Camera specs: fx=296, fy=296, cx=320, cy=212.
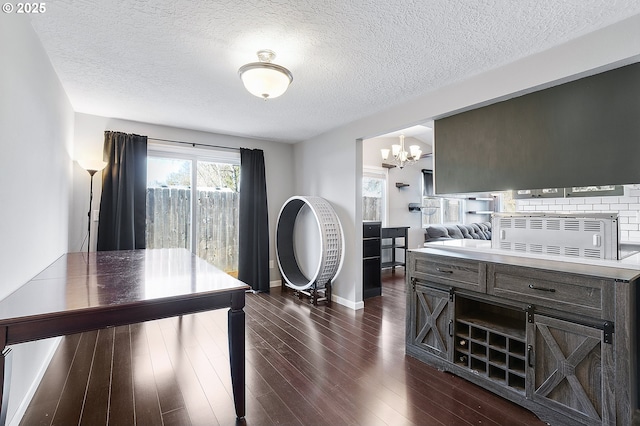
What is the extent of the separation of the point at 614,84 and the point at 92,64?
3.74 meters

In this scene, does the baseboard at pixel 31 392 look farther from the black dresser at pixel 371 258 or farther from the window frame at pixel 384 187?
the window frame at pixel 384 187

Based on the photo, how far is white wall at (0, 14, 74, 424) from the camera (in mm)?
1581

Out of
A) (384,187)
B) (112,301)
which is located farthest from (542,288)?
(384,187)

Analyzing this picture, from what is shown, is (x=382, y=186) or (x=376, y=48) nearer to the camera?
(x=376, y=48)

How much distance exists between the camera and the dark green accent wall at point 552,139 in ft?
→ 6.00

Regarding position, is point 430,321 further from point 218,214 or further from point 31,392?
point 218,214

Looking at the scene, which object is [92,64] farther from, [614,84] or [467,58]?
[614,84]

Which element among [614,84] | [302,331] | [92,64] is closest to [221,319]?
[302,331]

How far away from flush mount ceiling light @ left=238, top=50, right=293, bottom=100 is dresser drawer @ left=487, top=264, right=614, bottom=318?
6.46 feet

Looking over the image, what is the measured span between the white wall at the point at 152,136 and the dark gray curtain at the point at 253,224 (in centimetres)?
24

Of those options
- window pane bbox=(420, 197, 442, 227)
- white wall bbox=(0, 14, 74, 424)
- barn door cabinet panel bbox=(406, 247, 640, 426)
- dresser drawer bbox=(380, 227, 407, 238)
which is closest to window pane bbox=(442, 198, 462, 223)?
window pane bbox=(420, 197, 442, 227)

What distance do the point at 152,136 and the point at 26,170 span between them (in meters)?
2.26

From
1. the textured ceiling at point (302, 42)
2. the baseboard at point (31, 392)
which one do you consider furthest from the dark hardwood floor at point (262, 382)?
the textured ceiling at point (302, 42)

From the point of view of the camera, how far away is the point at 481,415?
5.82ft
